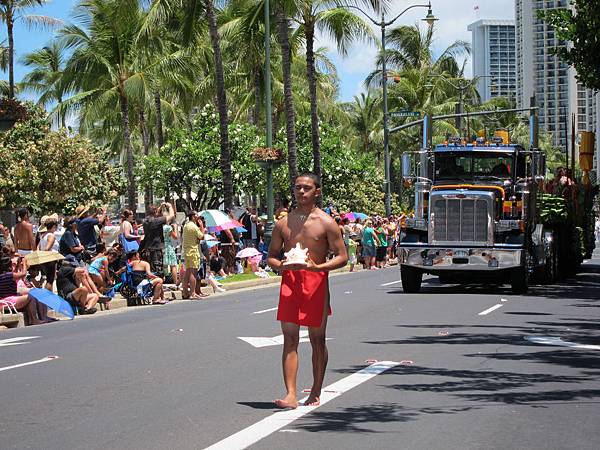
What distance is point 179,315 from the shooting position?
19.6m

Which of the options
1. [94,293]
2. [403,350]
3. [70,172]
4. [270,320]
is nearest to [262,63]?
[70,172]

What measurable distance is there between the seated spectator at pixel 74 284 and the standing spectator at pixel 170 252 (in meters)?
5.31

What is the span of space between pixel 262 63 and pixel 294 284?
40.7 m

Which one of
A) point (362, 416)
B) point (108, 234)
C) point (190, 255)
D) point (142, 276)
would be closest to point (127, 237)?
point (190, 255)

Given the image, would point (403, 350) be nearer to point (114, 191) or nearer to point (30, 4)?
point (30, 4)

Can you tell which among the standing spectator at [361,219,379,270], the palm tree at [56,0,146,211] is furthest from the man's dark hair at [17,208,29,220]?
the palm tree at [56,0,146,211]

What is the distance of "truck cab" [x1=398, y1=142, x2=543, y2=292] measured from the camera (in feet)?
78.6

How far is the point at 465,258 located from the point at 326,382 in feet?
43.8

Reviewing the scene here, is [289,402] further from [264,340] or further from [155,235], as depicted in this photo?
[155,235]

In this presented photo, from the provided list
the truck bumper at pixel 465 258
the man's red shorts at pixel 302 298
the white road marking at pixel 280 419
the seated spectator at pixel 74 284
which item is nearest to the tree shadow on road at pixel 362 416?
the white road marking at pixel 280 419

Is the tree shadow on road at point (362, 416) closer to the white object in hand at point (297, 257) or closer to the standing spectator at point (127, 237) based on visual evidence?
the white object in hand at point (297, 257)

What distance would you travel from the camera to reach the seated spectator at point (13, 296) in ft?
61.4

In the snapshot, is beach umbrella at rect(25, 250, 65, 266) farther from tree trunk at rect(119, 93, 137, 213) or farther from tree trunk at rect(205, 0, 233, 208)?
tree trunk at rect(119, 93, 137, 213)

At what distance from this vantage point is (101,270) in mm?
22406
